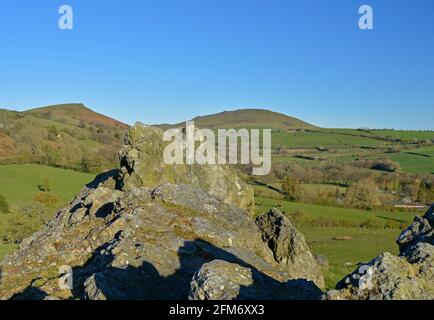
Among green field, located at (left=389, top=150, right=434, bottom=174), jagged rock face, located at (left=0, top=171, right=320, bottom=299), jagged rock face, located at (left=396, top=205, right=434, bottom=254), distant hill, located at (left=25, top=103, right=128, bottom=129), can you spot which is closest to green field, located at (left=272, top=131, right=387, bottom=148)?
green field, located at (left=389, top=150, right=434, bottom=174)

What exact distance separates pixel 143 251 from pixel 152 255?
22 cm

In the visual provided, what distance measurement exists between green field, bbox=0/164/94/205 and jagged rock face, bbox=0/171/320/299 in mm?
54353

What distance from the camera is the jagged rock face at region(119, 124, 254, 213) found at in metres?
21.2

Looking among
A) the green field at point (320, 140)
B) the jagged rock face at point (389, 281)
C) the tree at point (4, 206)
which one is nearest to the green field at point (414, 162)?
the green field at point (320, 140)

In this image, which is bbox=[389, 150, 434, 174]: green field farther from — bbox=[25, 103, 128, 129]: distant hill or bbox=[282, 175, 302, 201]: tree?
bbox=[25, 103, 128, 129]: distant hill

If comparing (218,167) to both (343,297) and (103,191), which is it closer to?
(103,191)

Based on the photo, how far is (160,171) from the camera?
21.6 m

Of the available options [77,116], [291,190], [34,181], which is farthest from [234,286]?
[77,116]

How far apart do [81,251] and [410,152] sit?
393 ft

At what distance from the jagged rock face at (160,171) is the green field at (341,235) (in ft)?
18.2

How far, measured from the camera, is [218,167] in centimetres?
2289

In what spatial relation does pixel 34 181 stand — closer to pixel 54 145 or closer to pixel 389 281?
pixel 54 145

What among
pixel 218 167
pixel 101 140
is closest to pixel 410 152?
pixel 101 140

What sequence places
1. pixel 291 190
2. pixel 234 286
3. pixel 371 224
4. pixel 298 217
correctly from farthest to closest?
pixel 291 190, pixel 298 217, pixel 371 224, pixel 234 286
